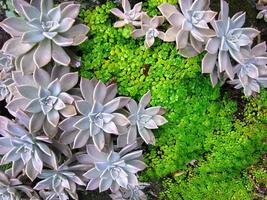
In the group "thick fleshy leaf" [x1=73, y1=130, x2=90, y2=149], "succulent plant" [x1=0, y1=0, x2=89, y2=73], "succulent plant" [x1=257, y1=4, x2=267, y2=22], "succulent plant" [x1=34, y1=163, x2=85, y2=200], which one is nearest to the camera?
"succulent plant" [x1=0, y1=0, x2=89, y2=73]

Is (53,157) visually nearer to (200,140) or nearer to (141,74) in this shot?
(141,74)

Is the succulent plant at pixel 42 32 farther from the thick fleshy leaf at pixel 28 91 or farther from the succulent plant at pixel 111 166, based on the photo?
the succulent plant at pixel 111 166

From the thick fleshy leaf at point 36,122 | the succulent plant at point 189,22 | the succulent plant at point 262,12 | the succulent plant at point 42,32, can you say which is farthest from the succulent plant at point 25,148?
the succulent plant at point 262,12

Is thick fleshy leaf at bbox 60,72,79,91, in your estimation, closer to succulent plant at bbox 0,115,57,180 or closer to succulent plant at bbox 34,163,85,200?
succulent plant at bbox 0,115,57,180

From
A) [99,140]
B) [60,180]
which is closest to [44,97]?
[99,140]

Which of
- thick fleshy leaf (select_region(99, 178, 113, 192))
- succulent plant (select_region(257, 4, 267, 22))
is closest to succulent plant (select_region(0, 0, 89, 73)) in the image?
thick fleshy leaf (select_region(99, 178, 113, 192))

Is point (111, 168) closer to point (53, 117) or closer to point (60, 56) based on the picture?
point (53, 117)
